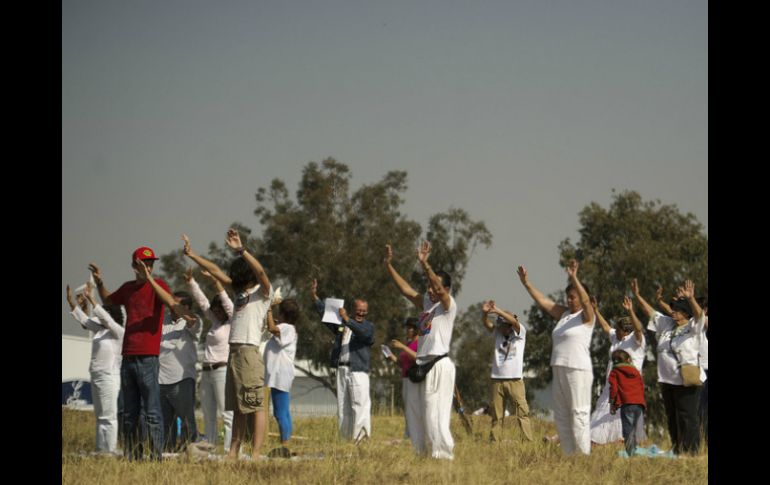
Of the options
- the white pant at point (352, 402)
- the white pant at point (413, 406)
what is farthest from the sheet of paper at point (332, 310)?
the white pant at point (413, 406)

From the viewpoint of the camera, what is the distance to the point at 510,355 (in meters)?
14.5

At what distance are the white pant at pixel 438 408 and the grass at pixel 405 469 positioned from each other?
0.18 meters

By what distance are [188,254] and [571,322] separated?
12.0 feet

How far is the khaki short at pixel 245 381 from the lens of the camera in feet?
31.6

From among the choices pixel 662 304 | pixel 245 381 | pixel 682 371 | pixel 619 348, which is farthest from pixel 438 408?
pixel 619 348

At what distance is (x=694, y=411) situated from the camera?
1210cm

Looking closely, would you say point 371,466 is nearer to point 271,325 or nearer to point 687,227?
point 271,325

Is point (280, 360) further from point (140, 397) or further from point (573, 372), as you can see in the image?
point (573, 372)

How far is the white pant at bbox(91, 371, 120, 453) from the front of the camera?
37.5ft

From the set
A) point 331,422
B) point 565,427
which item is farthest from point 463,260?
point 565,427

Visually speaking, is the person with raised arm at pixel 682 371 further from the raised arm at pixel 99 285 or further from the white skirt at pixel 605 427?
the raised arm at pixel 99 285

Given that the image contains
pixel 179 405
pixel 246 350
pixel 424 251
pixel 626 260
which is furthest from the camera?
pixel 626 260

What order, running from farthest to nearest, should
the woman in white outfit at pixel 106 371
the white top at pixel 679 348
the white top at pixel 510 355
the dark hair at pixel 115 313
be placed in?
the white top at pixel 510 355, the dark hair at pixel 115 313, the white top at pixel 679 348, the woman in white outfit at pixel 106 371

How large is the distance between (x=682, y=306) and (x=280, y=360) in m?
4.86
